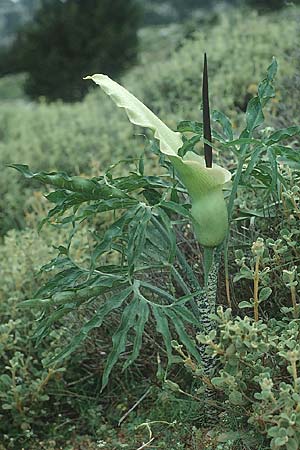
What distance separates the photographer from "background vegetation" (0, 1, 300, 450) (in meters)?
2.54

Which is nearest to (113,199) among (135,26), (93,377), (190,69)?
(93,377)

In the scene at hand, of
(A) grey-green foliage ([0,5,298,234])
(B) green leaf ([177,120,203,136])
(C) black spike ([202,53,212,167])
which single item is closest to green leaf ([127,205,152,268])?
(C) black spike ([202,53,212,167])

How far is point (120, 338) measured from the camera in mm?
2137

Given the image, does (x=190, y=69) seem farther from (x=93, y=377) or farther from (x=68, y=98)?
(x=68, y=98)

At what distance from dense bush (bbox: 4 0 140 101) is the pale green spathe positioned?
12.3 meters

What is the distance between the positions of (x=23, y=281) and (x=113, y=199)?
149 centimetres

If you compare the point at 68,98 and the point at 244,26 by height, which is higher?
the point at 244,26

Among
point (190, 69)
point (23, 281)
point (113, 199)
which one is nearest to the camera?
point (113, 199)

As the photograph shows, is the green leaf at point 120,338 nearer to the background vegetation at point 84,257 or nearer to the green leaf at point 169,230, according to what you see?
the green leaf at point 169,230

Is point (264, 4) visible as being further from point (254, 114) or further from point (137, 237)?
point (137, 237)

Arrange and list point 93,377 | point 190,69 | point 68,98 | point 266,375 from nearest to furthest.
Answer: point 266,375 < point 93,377 < point 190,69 < point 68,98

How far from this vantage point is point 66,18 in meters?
14.6

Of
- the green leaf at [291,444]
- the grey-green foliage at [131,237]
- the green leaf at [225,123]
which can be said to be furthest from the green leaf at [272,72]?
the green leaf at [291,444]

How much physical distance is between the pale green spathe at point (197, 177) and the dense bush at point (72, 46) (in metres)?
12.3
